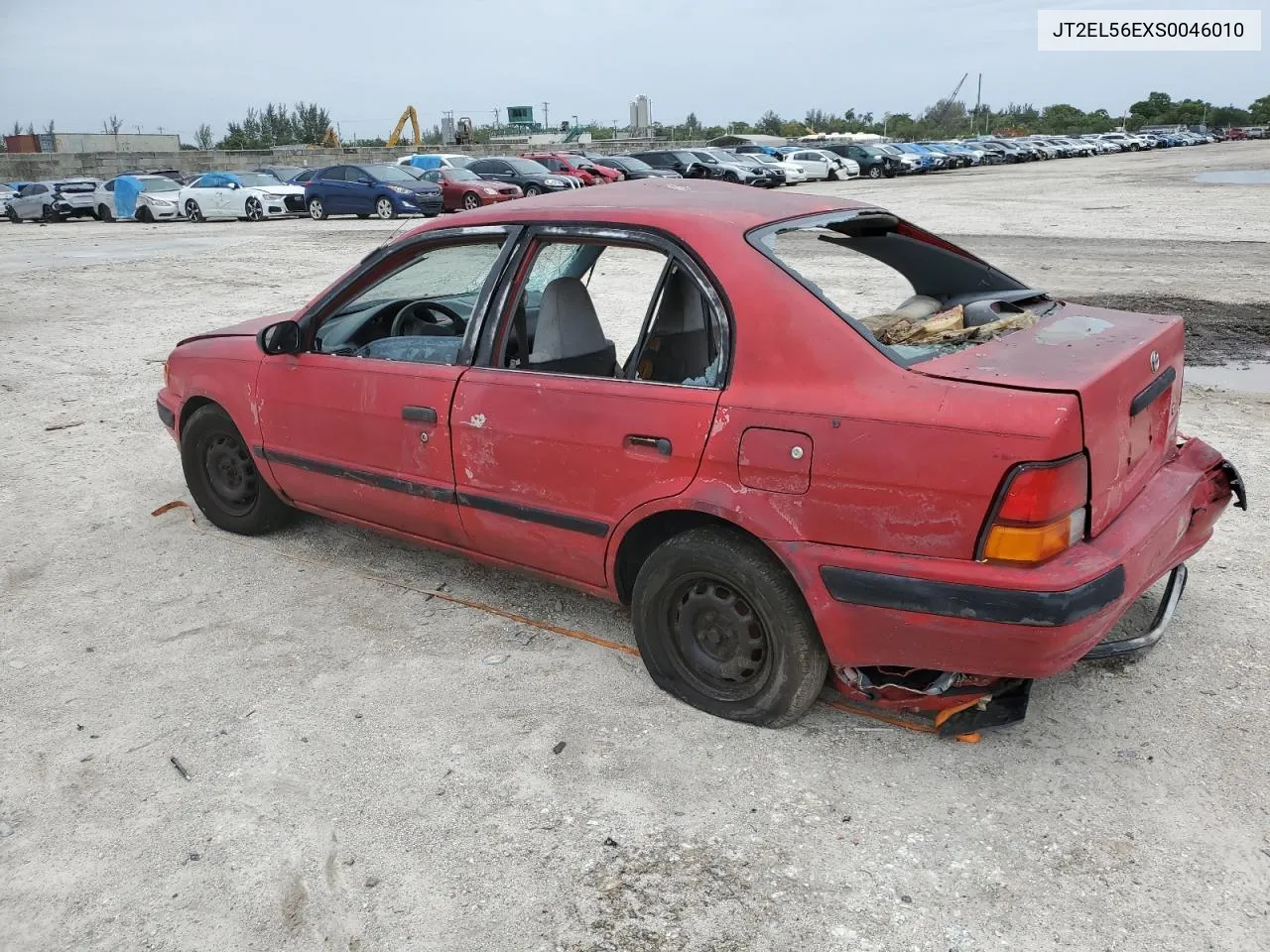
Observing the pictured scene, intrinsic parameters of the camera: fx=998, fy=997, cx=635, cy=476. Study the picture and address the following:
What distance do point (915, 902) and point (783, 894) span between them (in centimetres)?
32

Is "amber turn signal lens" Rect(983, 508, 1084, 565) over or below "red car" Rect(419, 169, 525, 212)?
below

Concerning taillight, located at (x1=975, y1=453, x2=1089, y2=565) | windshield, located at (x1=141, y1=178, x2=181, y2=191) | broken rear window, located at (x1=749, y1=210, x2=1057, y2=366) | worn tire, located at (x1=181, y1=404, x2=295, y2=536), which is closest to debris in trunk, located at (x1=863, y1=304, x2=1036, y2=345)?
broken rear window, located at (x1=749, y1=210, x2=1057, y2=366)

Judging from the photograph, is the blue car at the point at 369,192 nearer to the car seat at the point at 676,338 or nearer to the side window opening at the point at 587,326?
the side window opening at the point at 587,326

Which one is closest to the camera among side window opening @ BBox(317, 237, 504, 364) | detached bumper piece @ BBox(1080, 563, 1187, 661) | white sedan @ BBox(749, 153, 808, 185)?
detached bumper piece @ BBox(1080, 563, 1187, 661)

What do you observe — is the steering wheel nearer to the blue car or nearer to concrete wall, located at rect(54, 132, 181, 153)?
the blue car

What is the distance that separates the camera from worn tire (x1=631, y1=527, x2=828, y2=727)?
9.73ft

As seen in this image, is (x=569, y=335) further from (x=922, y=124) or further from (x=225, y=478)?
(x=922, y=124)

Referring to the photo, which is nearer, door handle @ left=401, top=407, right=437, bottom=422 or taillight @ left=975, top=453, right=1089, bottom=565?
taillight @ left=975, top=453, right=1089, bottom=565

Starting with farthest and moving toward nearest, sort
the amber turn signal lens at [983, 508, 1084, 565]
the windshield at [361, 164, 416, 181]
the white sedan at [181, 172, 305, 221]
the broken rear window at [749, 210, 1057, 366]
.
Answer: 1. the white sedan at [181, 172, 305, 221]
2. the windshield at [361, 164, 416, 181]
3. the broken rear window at [749, 210, 1057, 366]
4. the amber turn signal lens at [983, 508, 1084, 565]

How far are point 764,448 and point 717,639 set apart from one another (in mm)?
675

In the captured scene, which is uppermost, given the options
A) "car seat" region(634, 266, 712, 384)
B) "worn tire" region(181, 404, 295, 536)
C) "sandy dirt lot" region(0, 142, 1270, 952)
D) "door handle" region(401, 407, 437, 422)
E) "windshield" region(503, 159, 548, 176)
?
"windshield" region(503, 159, 548, 176)

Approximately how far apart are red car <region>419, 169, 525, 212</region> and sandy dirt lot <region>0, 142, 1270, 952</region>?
20479 mm

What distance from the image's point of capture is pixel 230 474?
15.9 ft

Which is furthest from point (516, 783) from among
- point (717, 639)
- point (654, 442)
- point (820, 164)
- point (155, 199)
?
point (820, 164)
